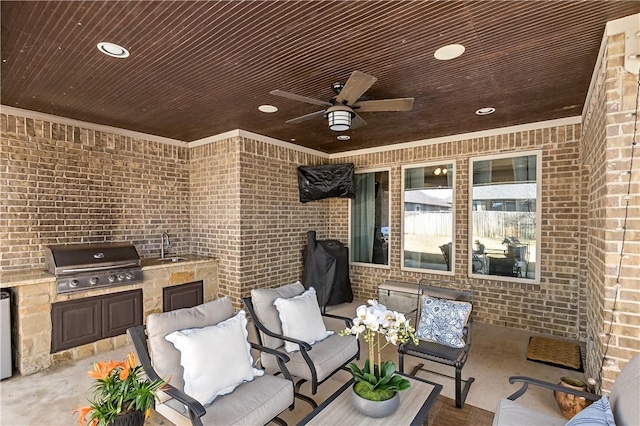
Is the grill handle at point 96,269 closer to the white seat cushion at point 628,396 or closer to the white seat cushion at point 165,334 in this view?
the white seat cushion at point 165,334

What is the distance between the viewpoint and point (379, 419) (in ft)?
5.92

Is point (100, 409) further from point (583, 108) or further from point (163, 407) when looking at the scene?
point (583, 108)

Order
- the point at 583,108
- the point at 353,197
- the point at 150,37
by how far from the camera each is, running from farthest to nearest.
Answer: the point at 353,197 → the point at 583,108 → the point at 150,37

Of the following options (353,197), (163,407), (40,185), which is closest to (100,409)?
(163,407)

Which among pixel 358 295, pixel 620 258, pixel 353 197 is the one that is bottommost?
pixel 358 295

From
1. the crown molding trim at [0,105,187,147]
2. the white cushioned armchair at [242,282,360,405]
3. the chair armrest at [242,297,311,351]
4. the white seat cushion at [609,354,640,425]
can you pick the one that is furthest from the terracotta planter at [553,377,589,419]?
the crown molding trim at [0,105,187,147]

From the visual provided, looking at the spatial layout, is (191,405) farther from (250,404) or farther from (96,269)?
(96,269)

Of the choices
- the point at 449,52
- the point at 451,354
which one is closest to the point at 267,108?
→ the point at 449,52

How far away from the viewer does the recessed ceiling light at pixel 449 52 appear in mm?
2301

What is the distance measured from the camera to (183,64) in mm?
2557

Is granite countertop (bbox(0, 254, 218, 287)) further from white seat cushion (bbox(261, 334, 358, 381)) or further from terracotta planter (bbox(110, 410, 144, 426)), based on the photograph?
terracotta planter (bbox(110, 410, 144, 426))

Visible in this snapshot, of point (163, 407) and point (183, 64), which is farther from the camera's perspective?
point (183, 64)

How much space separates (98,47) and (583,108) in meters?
4.79

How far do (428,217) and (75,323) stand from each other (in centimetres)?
492
